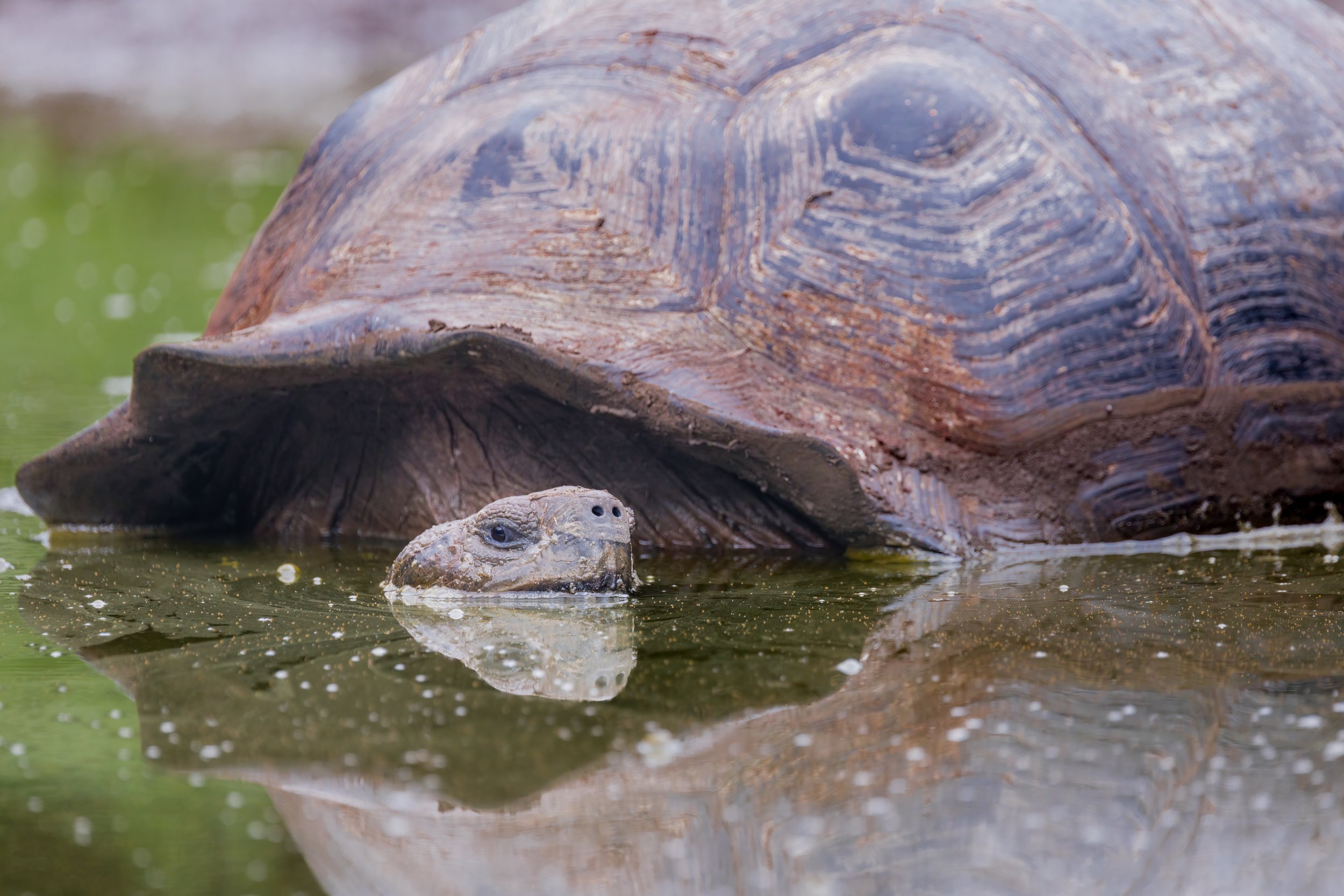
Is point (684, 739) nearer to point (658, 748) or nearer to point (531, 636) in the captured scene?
point (658, 748)

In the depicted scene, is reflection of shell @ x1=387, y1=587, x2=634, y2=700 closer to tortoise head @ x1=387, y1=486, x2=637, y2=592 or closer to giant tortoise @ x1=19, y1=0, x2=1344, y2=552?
tortoise head @ x1=387, y1=486, x2=637, y2=592

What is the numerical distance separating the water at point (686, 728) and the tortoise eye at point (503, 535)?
125mm

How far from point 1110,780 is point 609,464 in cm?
149

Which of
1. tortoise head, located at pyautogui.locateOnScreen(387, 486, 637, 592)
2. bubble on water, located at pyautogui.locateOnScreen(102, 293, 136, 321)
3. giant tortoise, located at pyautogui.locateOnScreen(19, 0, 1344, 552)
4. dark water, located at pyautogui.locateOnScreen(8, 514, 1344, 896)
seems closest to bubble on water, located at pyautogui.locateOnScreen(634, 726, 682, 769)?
dark water, located at pyautogui.locateOnScreen(8, 514, 1344, 896)

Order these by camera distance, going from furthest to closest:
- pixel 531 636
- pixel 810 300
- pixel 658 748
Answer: pixel 810 300
pixel 531 636
pixel 658 748

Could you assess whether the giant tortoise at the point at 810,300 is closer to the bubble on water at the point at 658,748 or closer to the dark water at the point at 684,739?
the dark water at the point at 684,739

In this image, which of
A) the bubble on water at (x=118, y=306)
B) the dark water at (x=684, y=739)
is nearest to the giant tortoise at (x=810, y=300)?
the dark water at (x=684, y=739)

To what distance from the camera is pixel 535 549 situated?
2617mm

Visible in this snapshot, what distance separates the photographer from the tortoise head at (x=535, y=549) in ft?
8.48

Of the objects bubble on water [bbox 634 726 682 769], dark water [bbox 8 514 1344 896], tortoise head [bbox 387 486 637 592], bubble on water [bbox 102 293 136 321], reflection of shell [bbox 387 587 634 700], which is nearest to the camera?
dark water [bbox 8 514 1344 896]

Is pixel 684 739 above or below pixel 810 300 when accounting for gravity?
below

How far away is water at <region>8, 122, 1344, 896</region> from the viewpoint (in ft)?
4.92

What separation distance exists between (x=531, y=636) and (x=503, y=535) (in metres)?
0.36

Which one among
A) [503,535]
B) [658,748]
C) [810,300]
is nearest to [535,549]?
[503,535]
